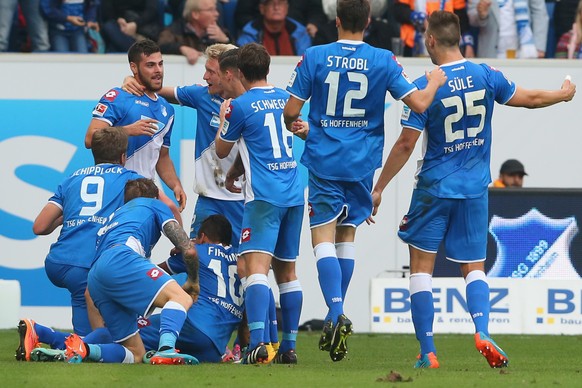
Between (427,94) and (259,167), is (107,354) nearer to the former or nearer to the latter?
(259,167)

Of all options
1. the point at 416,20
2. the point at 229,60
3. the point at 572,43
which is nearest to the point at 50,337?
the point at 229,60

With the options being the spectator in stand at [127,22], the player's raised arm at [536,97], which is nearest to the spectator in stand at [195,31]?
the spectator in stand at [127,22]

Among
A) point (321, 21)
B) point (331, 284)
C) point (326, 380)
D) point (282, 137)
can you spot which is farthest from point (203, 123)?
point (321, 21)

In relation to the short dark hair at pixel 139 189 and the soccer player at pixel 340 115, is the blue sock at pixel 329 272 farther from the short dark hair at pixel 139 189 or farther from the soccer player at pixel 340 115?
the short dark hair at pixel 139 189

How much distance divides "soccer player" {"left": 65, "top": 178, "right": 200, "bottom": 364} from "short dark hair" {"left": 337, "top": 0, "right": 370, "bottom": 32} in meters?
1.86

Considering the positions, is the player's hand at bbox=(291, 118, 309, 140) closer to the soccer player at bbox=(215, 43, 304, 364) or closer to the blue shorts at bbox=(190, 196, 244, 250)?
the soccer player at bbox=(215, 43, 304, 364)

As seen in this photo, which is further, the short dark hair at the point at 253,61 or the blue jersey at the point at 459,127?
the short dark hair at the point at 253,61

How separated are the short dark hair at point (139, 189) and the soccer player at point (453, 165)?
174 centimetres

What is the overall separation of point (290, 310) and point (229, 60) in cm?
199

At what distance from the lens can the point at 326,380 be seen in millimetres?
8211

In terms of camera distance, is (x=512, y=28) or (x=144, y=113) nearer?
(x=144, y=113)

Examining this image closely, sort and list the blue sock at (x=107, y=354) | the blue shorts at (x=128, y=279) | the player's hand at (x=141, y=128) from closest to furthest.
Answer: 1. the blue shorts at (x=128, y=279)
2. the blue sock at (x=107, y=354)
3. the player's hand at (x=141, y=128)

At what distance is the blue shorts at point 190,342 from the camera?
10.1 m

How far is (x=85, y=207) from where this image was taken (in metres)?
10.4
